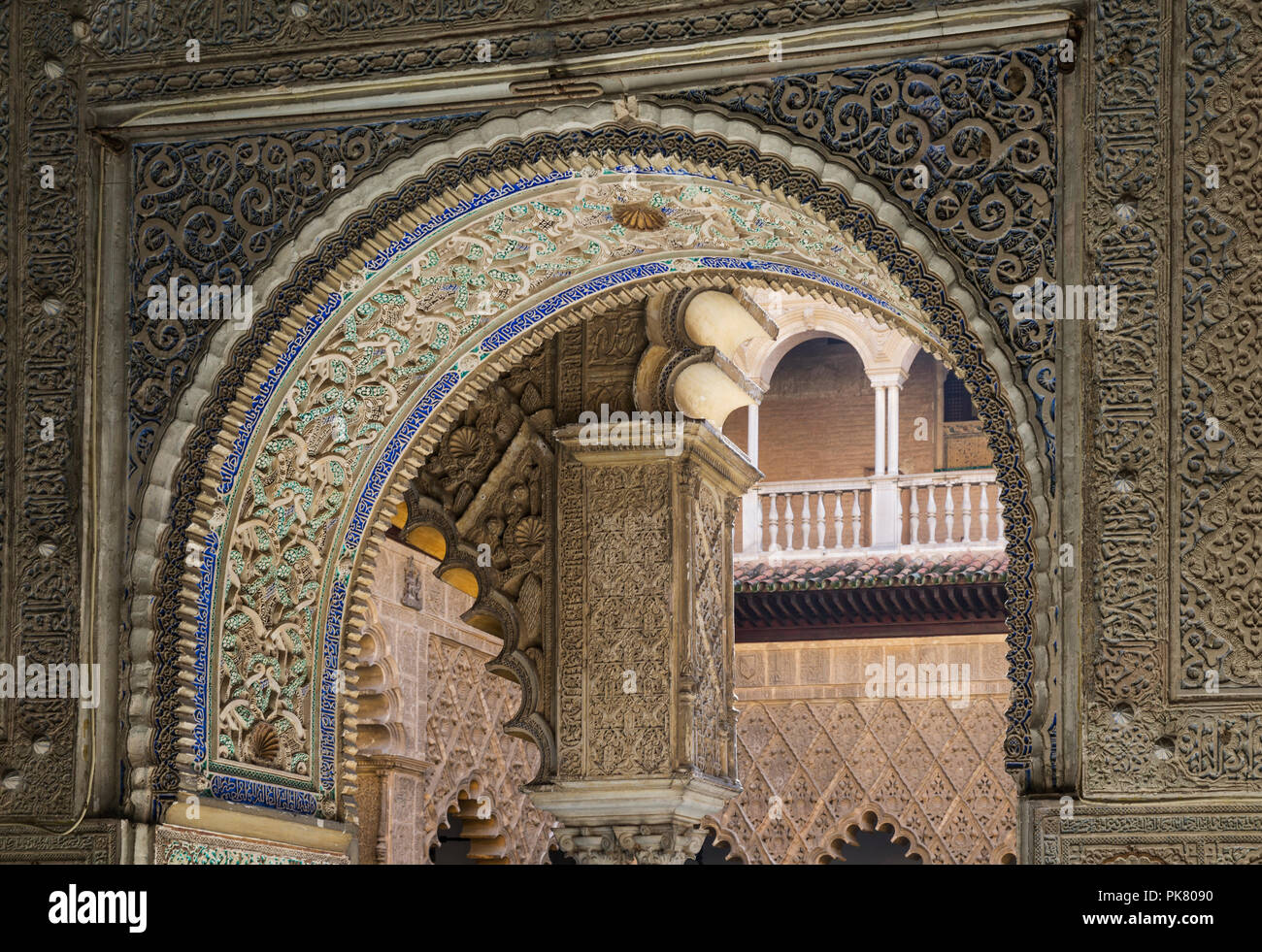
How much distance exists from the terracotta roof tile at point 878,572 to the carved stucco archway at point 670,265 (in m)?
6.43

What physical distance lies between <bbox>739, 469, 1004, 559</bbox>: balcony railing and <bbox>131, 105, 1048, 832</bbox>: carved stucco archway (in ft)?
23.1

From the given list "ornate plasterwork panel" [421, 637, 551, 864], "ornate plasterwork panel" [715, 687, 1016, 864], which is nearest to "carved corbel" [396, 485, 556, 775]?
"ornate plasterwork panel" [421, 637, 551, 864]

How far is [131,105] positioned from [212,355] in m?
0.83

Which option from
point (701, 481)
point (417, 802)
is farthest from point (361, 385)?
point (417, 802)

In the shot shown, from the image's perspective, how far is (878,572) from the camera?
13.4 metres

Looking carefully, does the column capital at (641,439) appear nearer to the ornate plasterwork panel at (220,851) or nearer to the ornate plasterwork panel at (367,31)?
the ornate plasterwork panel at (220,851)

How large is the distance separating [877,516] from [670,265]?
7.33m

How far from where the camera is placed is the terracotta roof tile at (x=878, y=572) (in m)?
13.1

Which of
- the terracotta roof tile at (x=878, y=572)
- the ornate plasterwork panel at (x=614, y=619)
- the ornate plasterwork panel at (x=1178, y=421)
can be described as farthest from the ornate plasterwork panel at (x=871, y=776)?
the ornate plasterwork panel at (x=1178, y=421)

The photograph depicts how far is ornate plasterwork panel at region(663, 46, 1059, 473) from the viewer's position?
17.4 ft

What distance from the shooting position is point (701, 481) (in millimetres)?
8211
